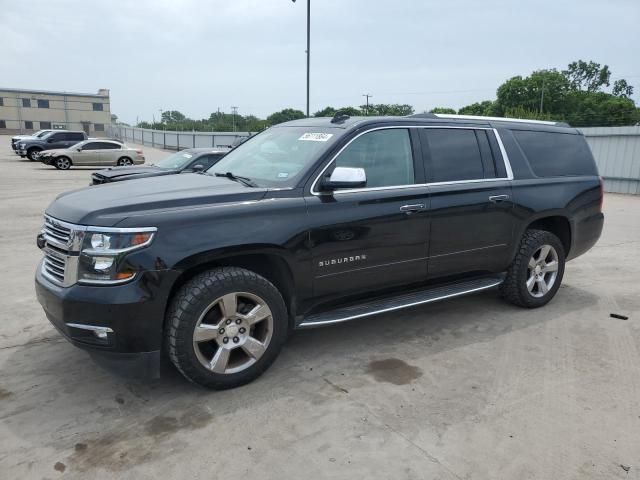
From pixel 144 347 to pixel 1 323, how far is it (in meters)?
2.31

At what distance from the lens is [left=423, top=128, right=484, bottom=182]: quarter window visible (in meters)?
4.39

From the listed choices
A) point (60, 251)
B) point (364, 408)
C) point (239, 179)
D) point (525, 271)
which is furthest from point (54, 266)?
point (525, 271)

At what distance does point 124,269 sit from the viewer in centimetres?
304

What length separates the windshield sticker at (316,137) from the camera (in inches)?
159

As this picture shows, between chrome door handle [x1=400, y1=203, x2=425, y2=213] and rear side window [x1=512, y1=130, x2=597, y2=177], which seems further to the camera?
rear side window [x1=512, y1=130, x2=597, y2=177]

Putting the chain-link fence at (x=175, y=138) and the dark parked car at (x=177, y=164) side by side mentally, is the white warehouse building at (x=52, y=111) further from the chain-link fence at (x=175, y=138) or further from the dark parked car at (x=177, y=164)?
the dark parked car at (x=177, y=164)

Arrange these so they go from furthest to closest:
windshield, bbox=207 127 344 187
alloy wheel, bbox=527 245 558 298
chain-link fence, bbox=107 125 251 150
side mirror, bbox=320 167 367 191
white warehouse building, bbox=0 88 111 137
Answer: white warehouse building, bbox=0 88 111 137 → chain-link fence, bbox=107 125 251 150 → alloy wheel, bbox=527 245 558 298 → windshield, bbox=207 127 344 187 → side mirror, bbox=320 167 367 191

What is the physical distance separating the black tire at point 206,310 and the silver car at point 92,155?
2329 centimetres

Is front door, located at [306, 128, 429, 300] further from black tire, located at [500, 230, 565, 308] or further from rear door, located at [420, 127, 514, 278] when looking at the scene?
black tire, located at [500, 230, 565, 308]

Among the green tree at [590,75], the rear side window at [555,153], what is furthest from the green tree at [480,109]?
the rear side window at [555,153]

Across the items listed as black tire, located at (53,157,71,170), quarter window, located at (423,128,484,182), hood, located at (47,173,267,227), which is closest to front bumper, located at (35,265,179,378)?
hood, located at (47,173,267,227)

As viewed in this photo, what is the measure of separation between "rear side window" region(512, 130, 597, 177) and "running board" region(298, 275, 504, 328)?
1.24 metres

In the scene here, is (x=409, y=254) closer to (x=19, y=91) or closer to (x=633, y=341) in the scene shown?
(x=633, y=341)

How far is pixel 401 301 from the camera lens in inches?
166
